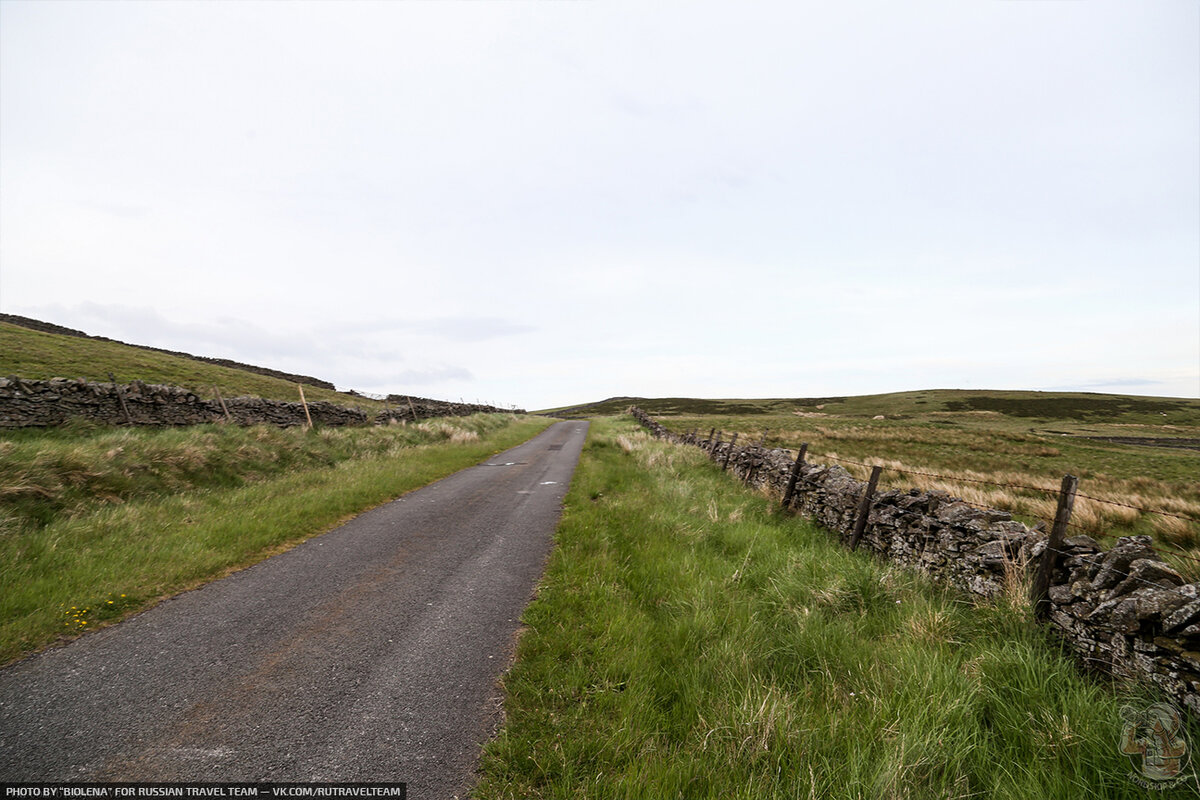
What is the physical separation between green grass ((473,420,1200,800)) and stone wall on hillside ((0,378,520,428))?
1648 cm

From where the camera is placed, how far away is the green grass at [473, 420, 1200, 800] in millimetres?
3023

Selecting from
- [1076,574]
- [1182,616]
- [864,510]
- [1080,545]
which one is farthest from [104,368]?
[1182,616]

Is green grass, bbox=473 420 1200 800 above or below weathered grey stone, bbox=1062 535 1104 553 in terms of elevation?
below

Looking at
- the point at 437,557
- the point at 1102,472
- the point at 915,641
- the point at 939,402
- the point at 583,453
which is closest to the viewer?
the point at 915,641

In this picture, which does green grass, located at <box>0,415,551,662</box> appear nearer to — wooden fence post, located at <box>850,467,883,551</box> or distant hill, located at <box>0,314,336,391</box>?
wooden fence post, located at <box>850,467,883,551</box>

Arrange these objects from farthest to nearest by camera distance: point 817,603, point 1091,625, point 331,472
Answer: point 331,472
point 817,603
point 1091,625

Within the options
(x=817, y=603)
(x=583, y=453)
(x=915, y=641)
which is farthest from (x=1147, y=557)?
(x=583, y=453)

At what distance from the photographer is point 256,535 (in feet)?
25.2

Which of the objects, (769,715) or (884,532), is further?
(884,532)

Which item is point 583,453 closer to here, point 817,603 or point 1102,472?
point 817,603

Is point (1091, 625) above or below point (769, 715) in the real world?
above

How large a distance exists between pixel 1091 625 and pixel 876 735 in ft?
9.16

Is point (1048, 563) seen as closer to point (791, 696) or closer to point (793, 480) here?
point (791, 696)

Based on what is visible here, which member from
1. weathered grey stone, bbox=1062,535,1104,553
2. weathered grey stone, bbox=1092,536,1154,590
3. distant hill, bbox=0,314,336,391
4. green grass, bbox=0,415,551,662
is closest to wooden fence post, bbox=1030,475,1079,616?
weathered grey stone, bbox=1062,535,1104,553
